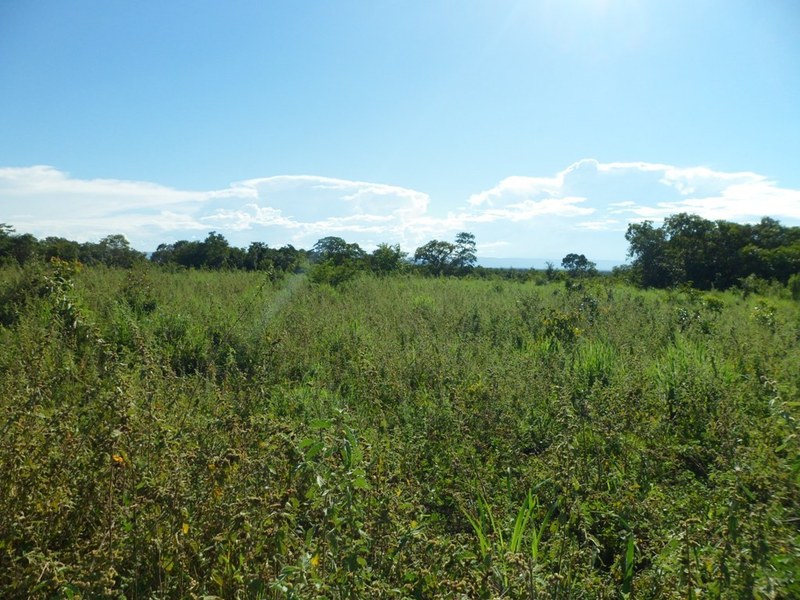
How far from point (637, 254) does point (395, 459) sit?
915 inches

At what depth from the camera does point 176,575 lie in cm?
226

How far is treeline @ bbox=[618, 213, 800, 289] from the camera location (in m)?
19.5

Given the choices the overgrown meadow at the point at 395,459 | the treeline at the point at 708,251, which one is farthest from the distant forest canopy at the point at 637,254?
the overgrown meadow at the point at 395,459

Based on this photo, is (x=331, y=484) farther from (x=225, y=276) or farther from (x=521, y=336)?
(x=225, y=276)

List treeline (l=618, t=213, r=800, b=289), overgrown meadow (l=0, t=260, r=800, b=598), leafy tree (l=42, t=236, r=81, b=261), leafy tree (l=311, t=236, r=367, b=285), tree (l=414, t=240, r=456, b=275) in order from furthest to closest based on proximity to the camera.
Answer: tree (l=414, t=240, r=456, b=275) → treeline (l=618, t=213, r=800, b=289) → leafy tree (l=42, t=236, r=81, b=261) → leafy tree (l=311, t=236, r=367, b=285) → overgrown meadow (l=0, t=260, r=800, b=598)

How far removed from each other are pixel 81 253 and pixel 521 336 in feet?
46.8

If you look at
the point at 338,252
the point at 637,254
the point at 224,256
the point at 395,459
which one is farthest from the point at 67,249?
the point at 637,254

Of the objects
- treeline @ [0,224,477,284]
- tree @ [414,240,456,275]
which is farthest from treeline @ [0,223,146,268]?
tree @ [414,240,456,275]

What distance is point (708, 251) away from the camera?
2111 cm

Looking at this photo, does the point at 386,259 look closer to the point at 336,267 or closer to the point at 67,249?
the point at 336,267

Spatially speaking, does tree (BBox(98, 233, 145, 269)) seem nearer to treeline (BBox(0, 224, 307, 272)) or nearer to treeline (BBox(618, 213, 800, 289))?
treeline (BBox(0, 224, 307, 272))

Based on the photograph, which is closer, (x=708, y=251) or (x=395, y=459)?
(x=395, y=459)

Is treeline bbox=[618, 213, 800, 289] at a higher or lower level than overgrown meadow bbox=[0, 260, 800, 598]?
higher

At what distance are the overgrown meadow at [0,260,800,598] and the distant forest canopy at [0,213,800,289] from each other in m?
8.21
